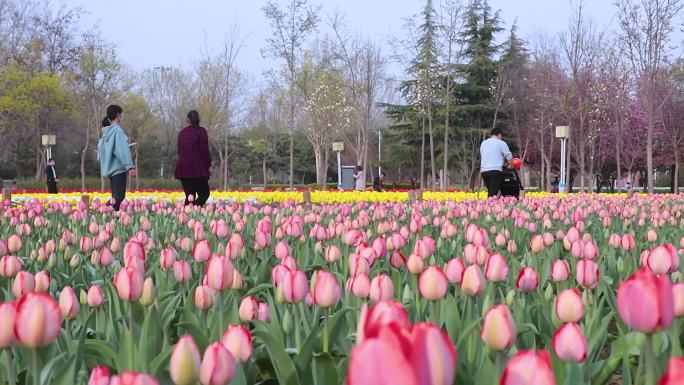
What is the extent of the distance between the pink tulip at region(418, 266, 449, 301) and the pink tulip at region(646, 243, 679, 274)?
2.86 feet

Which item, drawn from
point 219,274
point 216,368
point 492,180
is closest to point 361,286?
point 219,274

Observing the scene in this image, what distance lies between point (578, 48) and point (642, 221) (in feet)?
61.3

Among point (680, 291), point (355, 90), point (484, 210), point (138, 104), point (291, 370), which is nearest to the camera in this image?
point (291, 370)

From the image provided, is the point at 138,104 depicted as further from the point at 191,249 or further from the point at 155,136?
the point at 191,249

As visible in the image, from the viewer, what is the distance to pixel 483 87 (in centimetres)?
3388

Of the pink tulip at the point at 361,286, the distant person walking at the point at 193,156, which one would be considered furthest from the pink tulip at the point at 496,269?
→ the distant person walking at the point at 193,156

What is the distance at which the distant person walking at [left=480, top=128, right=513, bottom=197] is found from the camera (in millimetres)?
10438

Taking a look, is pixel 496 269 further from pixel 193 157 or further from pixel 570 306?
pixel 193 157

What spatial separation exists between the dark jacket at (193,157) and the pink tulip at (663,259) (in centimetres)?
728

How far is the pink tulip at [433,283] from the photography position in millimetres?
1716

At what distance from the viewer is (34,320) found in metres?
1.22

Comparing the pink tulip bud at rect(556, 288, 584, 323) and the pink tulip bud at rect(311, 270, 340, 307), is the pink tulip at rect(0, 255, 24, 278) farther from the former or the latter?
the pink tulip bud at rect(556, 288, 584, 323)

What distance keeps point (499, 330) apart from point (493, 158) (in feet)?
31.0

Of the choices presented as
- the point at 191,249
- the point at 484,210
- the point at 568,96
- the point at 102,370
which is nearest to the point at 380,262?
the point at 191,249
